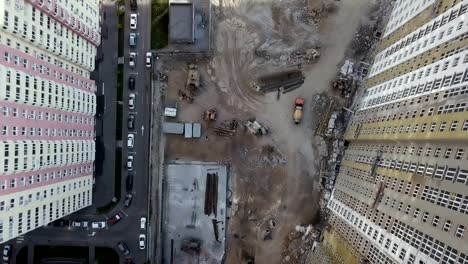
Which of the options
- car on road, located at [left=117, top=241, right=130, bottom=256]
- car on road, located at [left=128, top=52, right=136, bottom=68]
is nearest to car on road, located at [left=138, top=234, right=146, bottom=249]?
car on road, located at [left=117, top=241, right=130, bottom=256]

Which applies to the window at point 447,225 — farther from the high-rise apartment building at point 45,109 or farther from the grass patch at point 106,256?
the grass patch at point 106,256

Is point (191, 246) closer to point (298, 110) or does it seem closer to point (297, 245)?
point (297, 245)

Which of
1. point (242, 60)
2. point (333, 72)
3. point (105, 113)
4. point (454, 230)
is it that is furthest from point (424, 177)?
point (105, 113)

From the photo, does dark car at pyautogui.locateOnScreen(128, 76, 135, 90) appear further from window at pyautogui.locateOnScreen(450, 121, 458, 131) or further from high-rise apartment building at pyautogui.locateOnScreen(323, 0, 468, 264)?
window at pyautogui.locateOnScreen(450, 121, 458, 131)

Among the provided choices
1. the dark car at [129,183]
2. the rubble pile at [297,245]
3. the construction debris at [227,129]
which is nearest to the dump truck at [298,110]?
the construction debris at [227,129]

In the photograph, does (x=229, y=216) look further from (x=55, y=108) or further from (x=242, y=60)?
(x=55, y=108)

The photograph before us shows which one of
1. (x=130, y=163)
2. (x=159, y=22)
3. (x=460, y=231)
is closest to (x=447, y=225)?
(x=460, y=231)
